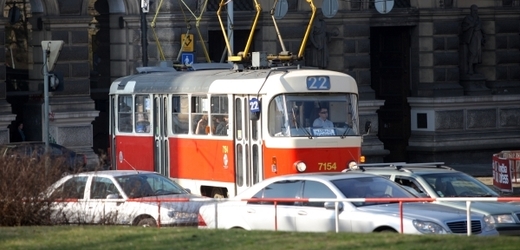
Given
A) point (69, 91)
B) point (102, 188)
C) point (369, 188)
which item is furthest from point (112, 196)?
point (69, 91)

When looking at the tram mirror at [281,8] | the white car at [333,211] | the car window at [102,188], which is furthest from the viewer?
the tram mirror at [281,8]

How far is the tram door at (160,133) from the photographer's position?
26797mm

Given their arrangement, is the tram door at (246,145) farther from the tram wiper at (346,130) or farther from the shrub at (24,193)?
the shrub at (24,193)

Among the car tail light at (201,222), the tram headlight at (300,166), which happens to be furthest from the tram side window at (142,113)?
the car tail light at (201,222)

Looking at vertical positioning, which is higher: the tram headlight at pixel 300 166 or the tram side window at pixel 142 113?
the tram side window at pixel 142 113

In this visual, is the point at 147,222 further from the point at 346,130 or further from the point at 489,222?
the point at 346,130

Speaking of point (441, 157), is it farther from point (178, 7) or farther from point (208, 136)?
point (208, 136)

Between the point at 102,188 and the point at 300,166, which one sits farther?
the point at 300,166

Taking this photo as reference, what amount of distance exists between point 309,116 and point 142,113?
17.9 ft

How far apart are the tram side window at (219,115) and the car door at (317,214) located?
6.85m

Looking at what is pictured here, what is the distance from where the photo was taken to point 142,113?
→ 2780cm

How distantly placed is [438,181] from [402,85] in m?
19.8

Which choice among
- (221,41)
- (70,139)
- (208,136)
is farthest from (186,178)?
(221,41)

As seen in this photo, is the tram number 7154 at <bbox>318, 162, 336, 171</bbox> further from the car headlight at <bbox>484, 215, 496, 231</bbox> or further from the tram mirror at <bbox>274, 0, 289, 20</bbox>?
the tram mirror at <bbox>274, 0, 289, 20</bbox>
